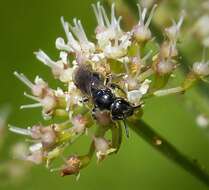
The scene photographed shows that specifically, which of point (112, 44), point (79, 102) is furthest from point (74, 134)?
point (112, 44)

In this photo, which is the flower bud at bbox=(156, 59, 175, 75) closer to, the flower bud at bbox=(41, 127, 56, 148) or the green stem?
the green stem

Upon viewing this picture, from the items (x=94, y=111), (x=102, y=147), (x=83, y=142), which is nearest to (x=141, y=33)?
(x=94, y=111)

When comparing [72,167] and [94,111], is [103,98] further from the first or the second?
[72,167]

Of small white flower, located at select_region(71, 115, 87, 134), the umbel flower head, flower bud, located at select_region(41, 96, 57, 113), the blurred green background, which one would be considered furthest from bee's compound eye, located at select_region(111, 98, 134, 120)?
the blurred green background

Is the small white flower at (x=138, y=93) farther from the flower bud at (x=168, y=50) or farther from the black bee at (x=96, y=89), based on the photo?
the flower bud at (x=168, y=50)

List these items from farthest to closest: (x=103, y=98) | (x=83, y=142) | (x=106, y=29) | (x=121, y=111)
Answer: (x=83, y=142), (x=106, y=29), (x=103, y=98), (x=121, y=111)

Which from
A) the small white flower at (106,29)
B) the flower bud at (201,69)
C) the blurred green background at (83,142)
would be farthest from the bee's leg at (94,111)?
the blurred green background at (83,142)
